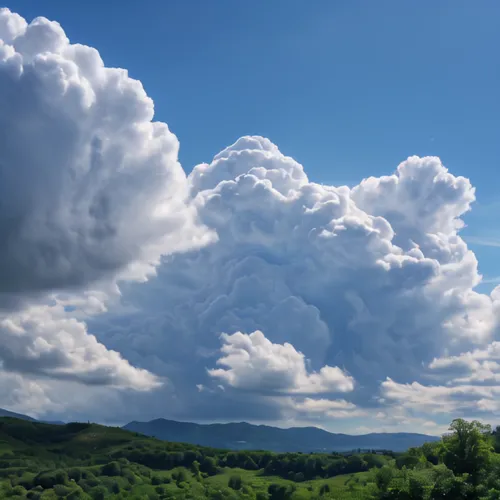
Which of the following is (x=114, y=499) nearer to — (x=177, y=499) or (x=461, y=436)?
(x=177, y=499)

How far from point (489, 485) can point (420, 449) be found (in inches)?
1146

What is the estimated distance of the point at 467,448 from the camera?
2395 inches

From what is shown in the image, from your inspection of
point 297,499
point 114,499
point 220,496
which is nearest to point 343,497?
point 297,499

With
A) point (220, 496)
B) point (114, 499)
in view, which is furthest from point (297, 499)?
point (114, 499)

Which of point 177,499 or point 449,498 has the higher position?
point 449,498

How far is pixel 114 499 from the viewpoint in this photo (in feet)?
651

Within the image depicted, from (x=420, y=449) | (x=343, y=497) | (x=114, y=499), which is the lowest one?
(x=114, y=499)

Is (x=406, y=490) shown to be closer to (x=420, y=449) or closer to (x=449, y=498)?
(x=449, y=498)

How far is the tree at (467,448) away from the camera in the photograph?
197ft

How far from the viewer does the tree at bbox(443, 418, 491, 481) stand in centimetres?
6016

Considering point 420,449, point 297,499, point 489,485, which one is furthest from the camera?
point 297,499

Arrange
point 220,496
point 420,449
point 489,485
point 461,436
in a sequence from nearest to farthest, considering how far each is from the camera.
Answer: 1. point 489,485
2. point 461,436
3. point 420,449
4. point 220,496

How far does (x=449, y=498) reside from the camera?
5634 cm

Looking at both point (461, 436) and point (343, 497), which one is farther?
point (343, 497)
